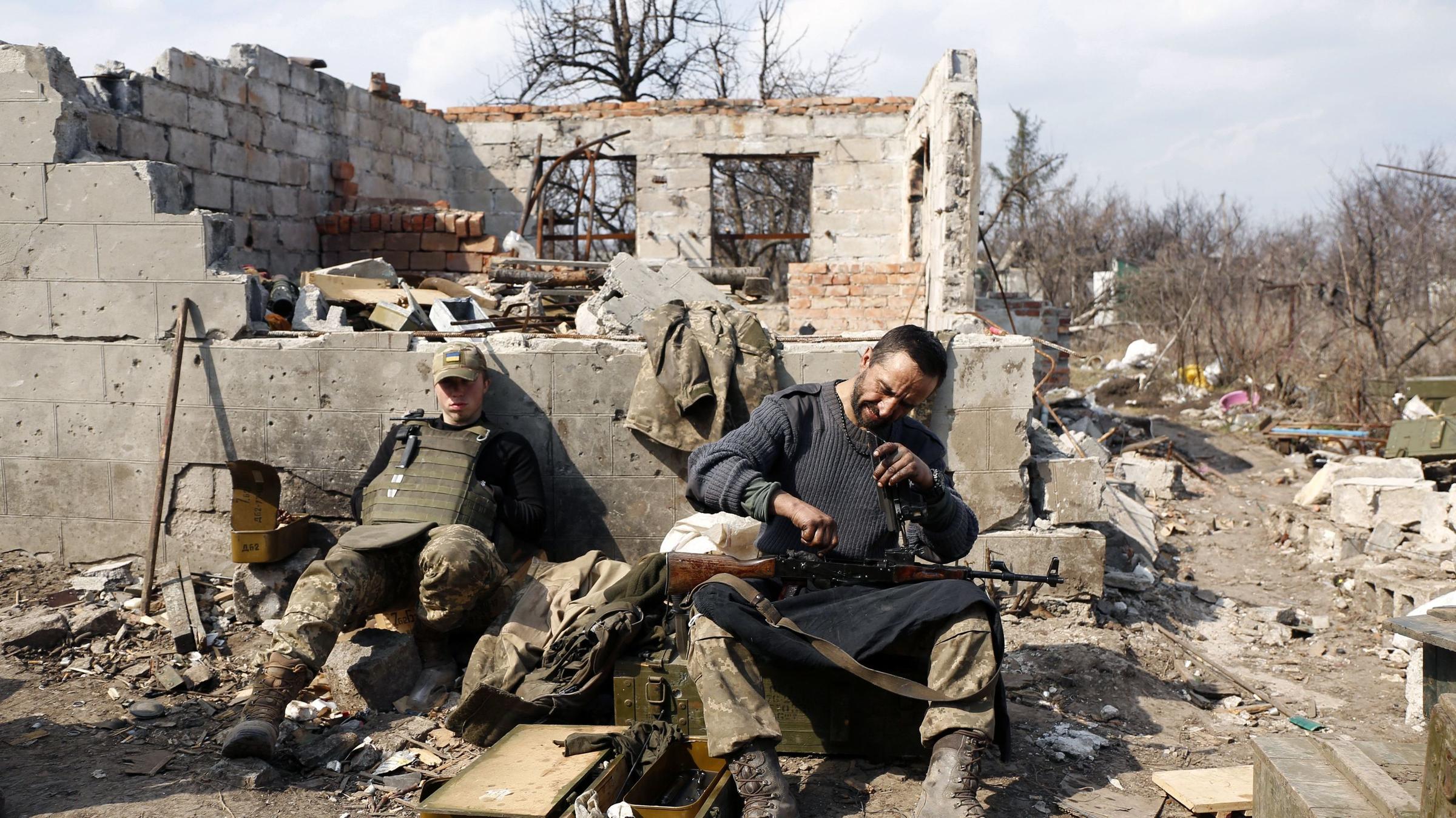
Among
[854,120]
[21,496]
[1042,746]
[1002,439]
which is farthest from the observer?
[854,120]

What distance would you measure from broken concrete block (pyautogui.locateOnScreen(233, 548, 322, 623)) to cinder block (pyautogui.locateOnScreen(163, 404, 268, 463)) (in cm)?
68

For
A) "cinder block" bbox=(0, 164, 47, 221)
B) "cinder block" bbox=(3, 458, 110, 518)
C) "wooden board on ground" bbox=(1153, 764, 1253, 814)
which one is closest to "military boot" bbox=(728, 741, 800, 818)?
"wooden board on ground" bbox=(1153, 764, 1253, 814)

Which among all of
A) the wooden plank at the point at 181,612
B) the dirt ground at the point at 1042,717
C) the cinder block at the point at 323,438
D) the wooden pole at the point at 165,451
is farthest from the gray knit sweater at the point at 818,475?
the wooden pole at the point at 165,451

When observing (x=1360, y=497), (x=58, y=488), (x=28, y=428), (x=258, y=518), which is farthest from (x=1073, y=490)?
(x=28, y=428)

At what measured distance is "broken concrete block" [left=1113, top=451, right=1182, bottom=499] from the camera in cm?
913

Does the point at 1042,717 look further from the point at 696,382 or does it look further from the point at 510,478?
the point at 510,478

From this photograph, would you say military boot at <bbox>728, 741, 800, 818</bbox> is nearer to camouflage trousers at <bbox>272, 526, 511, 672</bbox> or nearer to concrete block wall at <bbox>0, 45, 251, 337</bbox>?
camouflage trousers at <bbox>272, 526, 511, 672</bbox>

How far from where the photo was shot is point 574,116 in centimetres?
1165

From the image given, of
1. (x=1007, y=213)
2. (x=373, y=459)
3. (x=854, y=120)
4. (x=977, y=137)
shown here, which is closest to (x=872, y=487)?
(x=373, y=459)

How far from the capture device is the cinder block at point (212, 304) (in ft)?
18.3

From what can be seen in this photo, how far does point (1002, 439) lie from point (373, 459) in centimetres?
338

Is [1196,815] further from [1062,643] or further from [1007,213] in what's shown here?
[1007,213]

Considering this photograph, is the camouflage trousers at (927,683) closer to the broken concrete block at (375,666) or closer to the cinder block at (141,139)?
the broken concrete block at (375,666)

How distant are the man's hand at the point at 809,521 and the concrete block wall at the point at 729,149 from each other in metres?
8.03
